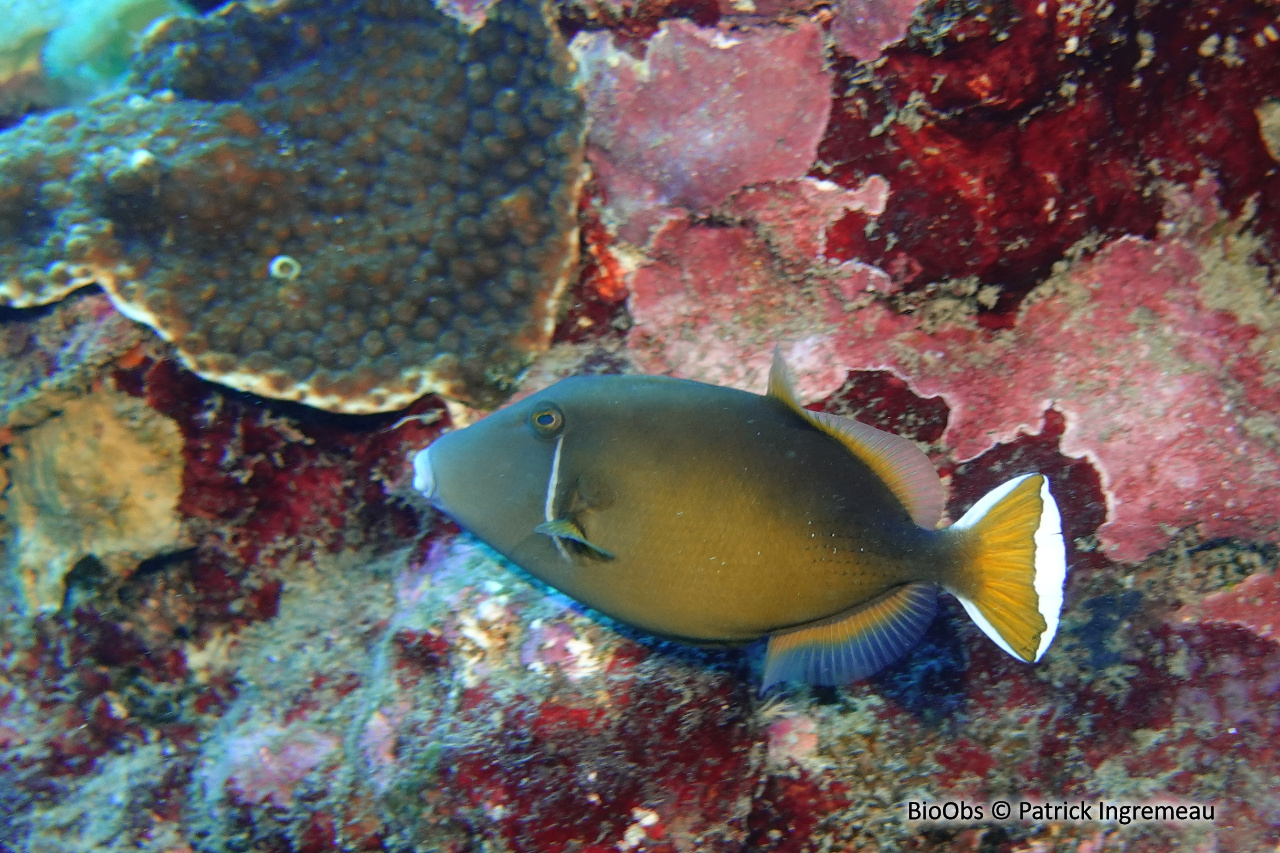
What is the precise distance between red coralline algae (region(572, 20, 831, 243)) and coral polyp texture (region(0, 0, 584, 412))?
0.17 meters

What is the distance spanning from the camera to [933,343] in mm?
2615

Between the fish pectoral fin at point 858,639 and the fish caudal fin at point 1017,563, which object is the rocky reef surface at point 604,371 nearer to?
Answer: the fish pectoral fin at point 858,639

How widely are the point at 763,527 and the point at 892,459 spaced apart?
1.24 ft

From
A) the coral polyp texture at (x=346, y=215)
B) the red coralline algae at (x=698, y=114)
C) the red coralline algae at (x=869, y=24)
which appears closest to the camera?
the red coralline algae at (x=869, y=24)

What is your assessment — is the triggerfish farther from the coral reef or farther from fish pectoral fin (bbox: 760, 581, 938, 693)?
the coral reef

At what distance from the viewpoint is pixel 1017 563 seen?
1622 millimetres

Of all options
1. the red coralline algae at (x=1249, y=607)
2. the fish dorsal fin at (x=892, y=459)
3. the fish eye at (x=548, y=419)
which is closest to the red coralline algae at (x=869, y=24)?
the fish dorsal fin at (x=892, y=459)

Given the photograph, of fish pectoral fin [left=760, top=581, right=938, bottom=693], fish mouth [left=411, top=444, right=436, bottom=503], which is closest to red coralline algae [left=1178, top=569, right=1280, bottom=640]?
fish pectoral fin [left=760, top=581, right=938, bottom=693]

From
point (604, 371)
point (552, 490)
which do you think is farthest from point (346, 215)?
point (552, 490)

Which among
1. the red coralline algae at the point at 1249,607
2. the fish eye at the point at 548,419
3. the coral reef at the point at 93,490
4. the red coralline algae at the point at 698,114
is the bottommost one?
the coral reef at the point at 93,490

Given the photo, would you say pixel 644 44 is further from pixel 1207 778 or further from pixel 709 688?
pixel 1207 778

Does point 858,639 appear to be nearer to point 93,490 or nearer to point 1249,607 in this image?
point 1249,607

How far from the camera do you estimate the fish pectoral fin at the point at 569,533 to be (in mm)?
1641

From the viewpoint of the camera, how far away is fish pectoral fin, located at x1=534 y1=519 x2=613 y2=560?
1641mm
